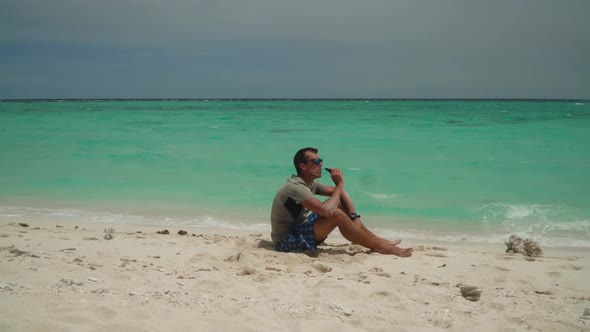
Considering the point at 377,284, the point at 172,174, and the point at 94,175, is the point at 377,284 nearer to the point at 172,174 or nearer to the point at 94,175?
the point at 172,174

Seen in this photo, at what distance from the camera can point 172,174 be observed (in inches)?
413

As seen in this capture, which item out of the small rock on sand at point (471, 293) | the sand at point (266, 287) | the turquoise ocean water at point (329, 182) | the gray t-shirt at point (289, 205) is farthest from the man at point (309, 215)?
the turquoise ocean water at point (329, 182)

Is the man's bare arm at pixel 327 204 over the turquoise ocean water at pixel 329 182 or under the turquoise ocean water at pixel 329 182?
over

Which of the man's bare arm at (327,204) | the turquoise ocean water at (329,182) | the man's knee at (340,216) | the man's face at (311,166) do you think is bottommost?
the turquoise ocean water at (329,182)

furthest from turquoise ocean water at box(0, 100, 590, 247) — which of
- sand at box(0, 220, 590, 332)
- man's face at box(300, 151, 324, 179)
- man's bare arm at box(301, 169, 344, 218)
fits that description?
man's face at box(300, 151, 324, 179)

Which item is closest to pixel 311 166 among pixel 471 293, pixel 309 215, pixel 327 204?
pixel 327 204

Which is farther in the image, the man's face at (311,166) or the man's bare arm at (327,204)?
the man's face at (311,166)

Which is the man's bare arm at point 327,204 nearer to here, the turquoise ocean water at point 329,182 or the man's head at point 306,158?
the man's head at point 306,158

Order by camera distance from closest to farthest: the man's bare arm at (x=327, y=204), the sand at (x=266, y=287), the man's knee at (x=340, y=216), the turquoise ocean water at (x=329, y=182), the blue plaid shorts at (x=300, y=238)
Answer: the sand at (x=266, y=287)
the man's bare arm at (x=327, y=204)
the man's knee at (x=340, y=216)
the blue plaid shorts at (x=300, y=238)
the turquoise ocean water at (x=329, y=182)

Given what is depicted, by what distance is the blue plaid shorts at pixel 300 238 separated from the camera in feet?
15.7

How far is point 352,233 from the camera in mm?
4770

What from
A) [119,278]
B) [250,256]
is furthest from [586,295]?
[119,278]

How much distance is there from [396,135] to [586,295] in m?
15.6

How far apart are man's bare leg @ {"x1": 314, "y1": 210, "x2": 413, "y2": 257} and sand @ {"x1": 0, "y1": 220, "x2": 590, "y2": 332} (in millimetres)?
117
